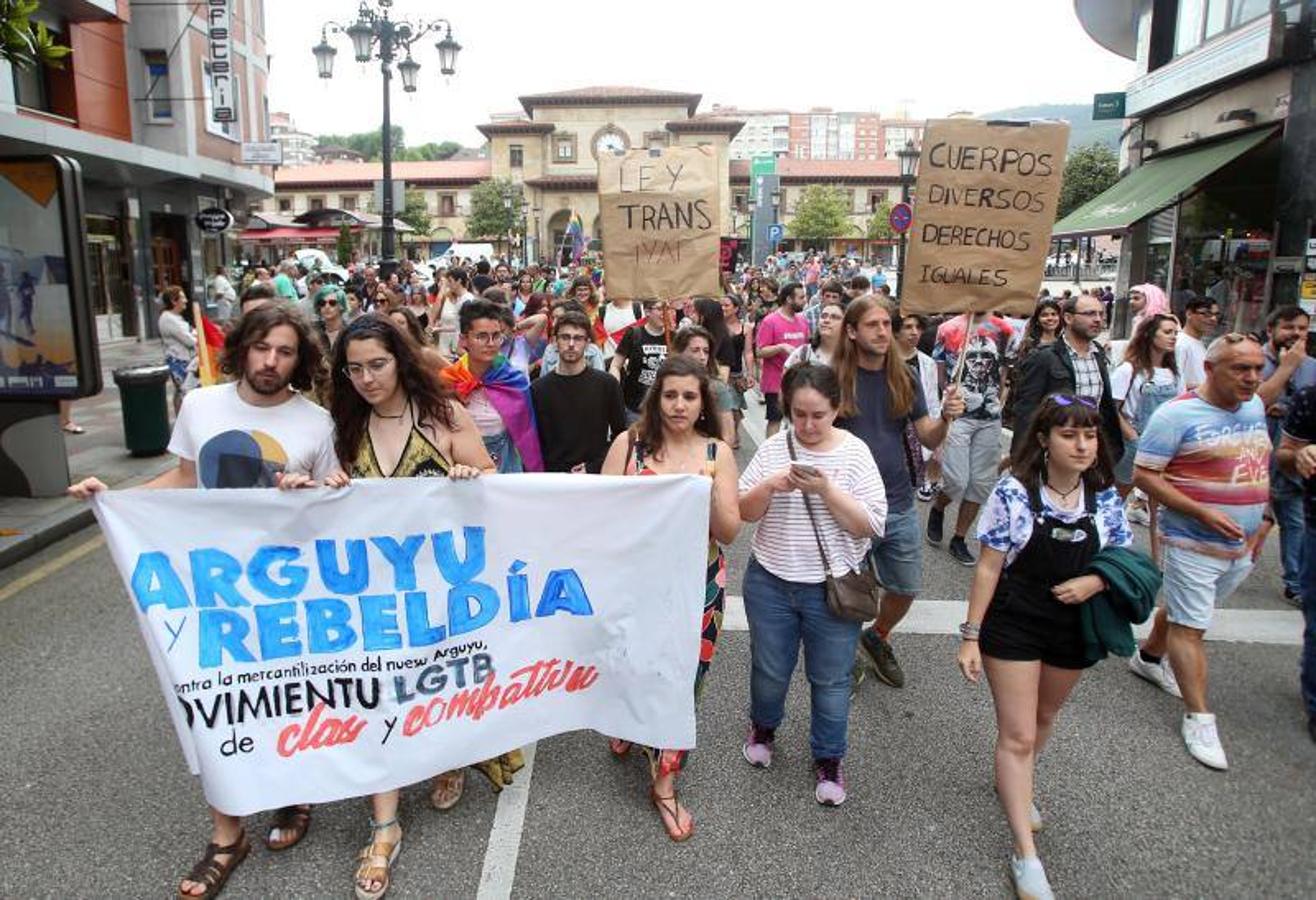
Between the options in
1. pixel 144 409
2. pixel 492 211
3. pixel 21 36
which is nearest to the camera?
pixel 21 36

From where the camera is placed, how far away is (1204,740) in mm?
3764

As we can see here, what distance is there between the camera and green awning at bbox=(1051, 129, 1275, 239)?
46.4ft

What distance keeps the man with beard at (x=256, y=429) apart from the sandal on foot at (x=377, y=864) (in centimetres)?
34

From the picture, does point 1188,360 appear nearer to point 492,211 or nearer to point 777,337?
point 777,337

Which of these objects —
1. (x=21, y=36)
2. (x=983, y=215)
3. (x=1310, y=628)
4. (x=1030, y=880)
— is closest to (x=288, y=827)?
(x=1030, y=880)

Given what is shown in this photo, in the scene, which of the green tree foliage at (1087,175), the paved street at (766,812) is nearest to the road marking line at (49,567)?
the paved street at (766,812)

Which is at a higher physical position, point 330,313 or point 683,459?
point 330,313

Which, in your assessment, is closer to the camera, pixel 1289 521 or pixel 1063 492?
pixel 1063 492

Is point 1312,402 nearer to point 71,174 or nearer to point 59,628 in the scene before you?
point 59,628

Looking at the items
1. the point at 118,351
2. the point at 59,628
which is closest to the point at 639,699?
the point at 59,628

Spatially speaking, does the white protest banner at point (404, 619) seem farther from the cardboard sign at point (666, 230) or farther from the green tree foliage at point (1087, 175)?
the green tree foliage at point (1087, 175)

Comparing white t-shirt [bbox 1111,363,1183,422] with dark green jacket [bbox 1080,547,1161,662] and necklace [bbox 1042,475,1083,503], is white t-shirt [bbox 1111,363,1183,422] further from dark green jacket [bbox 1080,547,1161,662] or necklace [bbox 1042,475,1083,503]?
dark green jacket [bbox 1080,547,1161,662]

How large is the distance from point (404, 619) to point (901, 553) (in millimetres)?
2337

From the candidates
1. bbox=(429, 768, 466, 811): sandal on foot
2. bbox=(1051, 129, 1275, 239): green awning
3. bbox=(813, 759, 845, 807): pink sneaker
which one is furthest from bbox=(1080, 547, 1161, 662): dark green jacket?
bbox=(1051, 129, 1275, 239): green awning
